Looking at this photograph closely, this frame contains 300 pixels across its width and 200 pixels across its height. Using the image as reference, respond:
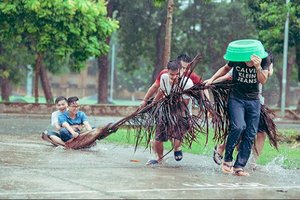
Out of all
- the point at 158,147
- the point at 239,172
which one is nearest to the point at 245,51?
the point at 239,172

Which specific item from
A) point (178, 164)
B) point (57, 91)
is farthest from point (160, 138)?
point (57, 91)

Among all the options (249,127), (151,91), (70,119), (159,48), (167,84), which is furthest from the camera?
(159,48)

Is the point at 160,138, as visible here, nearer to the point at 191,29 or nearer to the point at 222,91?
the point at 222,91

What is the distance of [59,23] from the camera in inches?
916

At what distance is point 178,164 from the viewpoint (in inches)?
313

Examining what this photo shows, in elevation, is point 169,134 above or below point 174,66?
below

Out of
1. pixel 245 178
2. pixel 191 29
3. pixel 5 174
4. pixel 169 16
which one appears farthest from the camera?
pixel 191 29

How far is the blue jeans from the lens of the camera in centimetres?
705

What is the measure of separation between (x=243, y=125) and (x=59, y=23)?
17.3 m

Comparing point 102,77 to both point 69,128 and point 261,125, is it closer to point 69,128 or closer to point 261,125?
point 69,128

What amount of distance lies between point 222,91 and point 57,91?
76987 mm

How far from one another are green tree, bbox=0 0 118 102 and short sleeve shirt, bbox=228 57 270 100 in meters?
16.2

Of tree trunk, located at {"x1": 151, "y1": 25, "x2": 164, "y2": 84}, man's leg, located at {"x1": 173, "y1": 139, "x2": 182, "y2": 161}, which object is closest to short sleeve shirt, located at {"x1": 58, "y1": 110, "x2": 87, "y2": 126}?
man's leg, located at {"x1": 173, "y1": 139, "x2": 182, "y2": 161}

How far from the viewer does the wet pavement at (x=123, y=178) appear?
5188 mm
